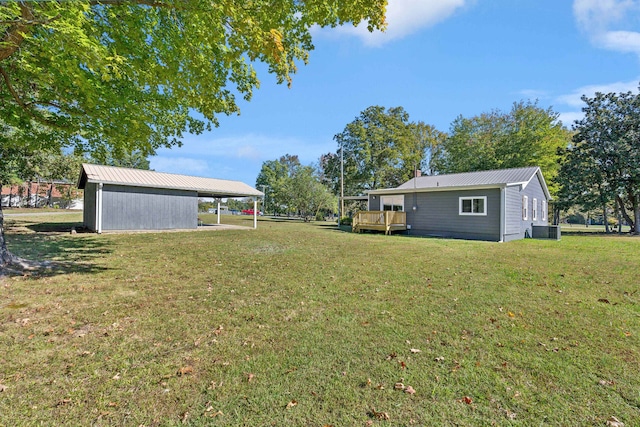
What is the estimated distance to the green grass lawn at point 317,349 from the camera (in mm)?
2264

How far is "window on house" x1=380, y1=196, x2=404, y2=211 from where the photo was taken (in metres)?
20.1

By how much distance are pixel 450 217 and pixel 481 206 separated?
172 cm

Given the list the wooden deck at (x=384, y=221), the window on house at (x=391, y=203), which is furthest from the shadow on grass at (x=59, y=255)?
the window on house at (x=391, y=203)

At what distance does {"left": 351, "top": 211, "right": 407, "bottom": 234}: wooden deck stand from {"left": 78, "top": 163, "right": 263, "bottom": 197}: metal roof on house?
25.3ft

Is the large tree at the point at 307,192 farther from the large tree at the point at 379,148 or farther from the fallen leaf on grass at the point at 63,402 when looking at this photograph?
the fallen leaf on grass at the point at 63,402

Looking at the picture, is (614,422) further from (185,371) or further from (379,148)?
(379,148)

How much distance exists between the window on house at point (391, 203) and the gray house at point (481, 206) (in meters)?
0.32

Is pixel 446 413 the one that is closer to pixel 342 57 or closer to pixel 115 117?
pixel 115 117

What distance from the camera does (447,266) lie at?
750 centimetres

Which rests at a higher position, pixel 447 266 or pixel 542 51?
pixel 542 51

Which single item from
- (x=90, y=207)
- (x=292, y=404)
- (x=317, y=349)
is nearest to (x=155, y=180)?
(x=90, y=207)

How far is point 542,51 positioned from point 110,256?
15784mm

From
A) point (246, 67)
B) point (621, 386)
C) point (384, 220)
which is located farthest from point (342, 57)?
point (621, 386)

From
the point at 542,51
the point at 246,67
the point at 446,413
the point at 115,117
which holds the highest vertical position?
the point at 542,51
